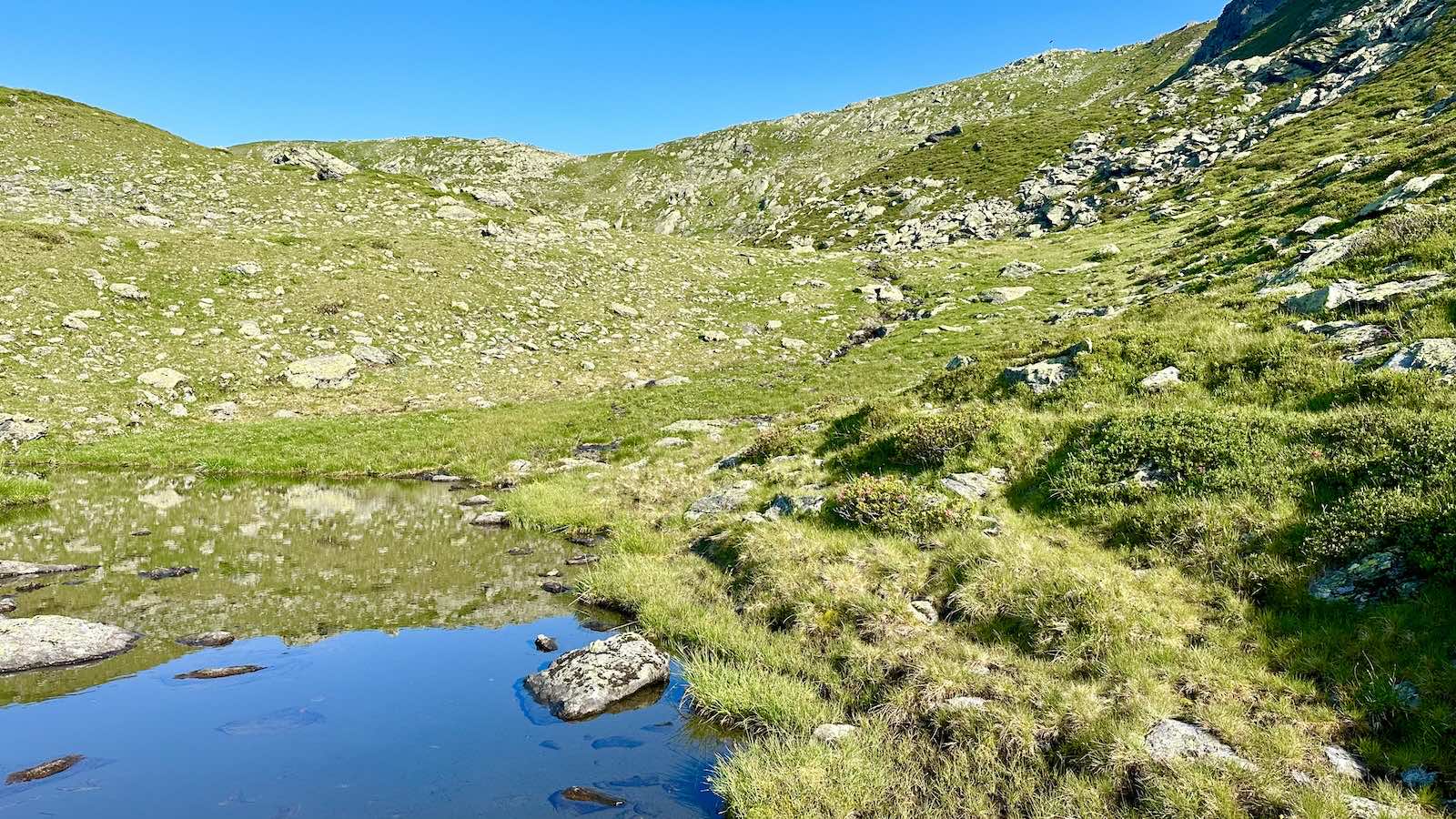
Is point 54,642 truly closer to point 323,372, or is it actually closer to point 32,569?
point 32,569

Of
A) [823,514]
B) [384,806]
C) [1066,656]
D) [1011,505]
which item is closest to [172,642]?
[384,806]

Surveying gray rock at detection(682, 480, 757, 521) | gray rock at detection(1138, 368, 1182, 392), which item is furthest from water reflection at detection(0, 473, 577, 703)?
gray rock at detection(1138, 368, 1182, 392)

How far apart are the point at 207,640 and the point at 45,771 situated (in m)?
3.79

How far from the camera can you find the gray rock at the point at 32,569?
1319 centimetres

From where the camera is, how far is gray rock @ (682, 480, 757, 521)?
16.5 meters

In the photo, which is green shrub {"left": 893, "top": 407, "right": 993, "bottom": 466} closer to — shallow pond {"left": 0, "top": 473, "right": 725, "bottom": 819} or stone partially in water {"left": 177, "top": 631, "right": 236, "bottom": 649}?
shallow pond {"left": 0, "top": 473, "right": 725, "bottom": 819}

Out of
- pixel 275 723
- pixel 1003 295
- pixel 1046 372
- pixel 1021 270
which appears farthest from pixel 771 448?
pixel 1021 270

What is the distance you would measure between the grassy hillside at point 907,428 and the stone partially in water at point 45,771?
22.5 ft

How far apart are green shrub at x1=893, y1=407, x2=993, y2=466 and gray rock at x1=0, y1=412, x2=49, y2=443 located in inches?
1177

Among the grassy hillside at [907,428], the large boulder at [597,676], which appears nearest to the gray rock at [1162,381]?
the grassy hillside at [907,428]

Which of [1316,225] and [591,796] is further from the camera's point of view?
[1316,225]

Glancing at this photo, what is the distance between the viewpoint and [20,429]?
24.3 metres

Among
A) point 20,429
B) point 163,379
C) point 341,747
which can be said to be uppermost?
point 163,379

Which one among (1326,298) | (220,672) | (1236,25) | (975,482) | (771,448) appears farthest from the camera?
(1236,25)
